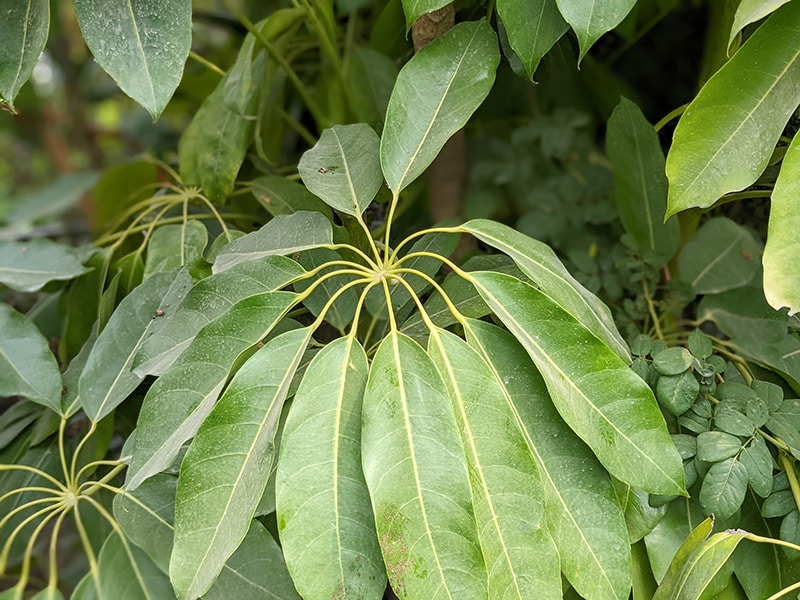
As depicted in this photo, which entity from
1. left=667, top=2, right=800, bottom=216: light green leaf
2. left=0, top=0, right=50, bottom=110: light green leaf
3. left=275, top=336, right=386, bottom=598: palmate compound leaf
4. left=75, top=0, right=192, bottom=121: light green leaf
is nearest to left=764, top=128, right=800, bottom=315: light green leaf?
left=667, top=2, right=800, bottom=216: light green leaf

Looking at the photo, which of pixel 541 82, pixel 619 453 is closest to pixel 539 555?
pixel 619 453

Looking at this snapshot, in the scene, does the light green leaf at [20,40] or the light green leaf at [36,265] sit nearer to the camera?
the light green leaf at [20,40]

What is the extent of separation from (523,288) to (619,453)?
5.3 inches

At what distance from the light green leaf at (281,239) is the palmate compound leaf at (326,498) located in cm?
12

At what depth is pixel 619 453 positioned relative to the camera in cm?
48

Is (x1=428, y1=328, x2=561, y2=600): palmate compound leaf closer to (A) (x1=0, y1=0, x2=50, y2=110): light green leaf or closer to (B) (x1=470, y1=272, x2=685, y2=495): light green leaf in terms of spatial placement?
(B) (x1=470, y1=272, x2=685, y2=495): light green leaf

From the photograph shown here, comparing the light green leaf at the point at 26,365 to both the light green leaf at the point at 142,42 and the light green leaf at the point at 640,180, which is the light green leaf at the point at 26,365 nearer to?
the light green leaf at the point at 142,42

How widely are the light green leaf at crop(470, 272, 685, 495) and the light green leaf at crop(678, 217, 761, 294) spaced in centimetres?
36

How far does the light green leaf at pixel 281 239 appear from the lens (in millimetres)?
568

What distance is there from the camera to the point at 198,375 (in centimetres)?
52

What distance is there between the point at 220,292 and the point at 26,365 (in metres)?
0.25

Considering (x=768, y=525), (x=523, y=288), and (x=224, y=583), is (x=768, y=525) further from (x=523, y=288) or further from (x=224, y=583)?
(x=224, y=583)

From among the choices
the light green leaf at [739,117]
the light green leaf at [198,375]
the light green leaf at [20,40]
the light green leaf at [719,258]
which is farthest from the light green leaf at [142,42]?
the light green leaf at [719,258]

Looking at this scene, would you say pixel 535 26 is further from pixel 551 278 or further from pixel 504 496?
pixel 504 496
